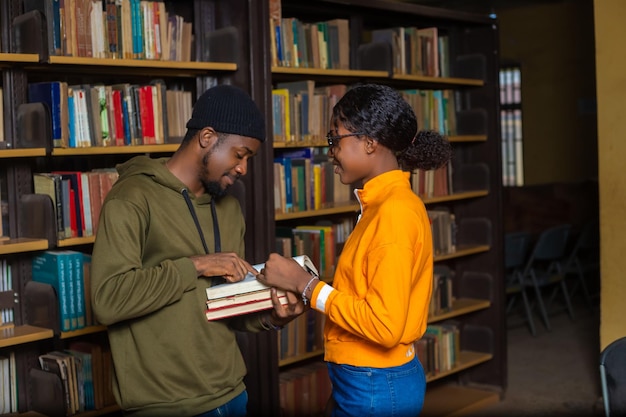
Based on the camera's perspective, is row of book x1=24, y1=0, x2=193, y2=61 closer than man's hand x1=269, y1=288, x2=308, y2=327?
No

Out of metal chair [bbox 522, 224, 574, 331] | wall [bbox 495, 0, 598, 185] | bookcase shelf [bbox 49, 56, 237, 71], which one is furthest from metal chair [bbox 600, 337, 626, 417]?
wall [bbox 495, 0, 598, 185]

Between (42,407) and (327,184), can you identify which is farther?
(327,184)

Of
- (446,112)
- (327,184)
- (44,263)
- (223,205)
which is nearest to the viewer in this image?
(223,205)

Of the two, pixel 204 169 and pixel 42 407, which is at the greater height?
pixel 204 169

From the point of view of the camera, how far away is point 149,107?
3.35 m

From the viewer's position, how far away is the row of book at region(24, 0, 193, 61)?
10.0ft

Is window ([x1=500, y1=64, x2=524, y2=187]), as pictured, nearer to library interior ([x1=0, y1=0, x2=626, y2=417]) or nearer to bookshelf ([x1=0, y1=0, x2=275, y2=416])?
library interior ([x1=0, y1=0, x2=626, y2=417])

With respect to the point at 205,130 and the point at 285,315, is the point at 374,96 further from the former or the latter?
the point at 285,315

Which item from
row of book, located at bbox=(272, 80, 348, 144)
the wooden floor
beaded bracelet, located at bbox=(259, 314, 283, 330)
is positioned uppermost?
row of book, located at bbox=(272, 80, 348, 144)

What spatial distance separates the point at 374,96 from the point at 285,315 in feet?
2.00

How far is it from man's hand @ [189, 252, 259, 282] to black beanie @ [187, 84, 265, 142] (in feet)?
1.05

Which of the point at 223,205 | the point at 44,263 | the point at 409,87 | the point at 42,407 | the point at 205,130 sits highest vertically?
the point at 409,87

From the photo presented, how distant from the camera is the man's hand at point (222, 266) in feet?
7.18

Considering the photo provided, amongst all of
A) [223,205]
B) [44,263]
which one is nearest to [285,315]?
[223,205]
